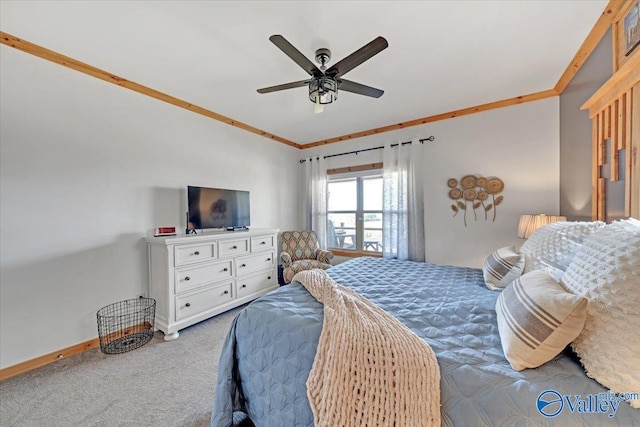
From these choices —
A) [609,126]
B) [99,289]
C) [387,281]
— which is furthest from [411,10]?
[99,289]

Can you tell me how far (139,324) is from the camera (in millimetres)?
2438

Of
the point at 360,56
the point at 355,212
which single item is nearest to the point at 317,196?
the point at 355,212

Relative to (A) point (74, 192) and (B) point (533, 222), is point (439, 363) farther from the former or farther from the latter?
(A) point (74, 192)

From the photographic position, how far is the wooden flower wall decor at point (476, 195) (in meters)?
2.97

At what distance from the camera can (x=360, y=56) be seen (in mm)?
1604

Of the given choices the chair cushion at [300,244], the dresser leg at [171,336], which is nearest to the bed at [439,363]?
the dresser leg at [171,336]

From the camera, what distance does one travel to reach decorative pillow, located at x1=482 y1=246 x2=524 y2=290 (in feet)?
5.06

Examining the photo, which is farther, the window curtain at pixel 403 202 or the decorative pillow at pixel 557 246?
the window curtain at pixel 403 202

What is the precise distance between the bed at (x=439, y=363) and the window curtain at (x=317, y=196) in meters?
2.48

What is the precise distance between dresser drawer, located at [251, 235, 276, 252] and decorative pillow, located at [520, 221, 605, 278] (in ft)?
9.03

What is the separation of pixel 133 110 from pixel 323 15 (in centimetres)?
218

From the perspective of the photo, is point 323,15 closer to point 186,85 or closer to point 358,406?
point 186,85

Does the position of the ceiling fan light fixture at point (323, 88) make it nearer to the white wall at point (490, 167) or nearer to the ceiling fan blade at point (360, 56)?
the ceiling fan blade at point (360, 56)

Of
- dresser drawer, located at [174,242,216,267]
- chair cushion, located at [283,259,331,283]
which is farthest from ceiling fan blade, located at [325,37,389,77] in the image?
chair cushion, located at [283,259,331,283]
